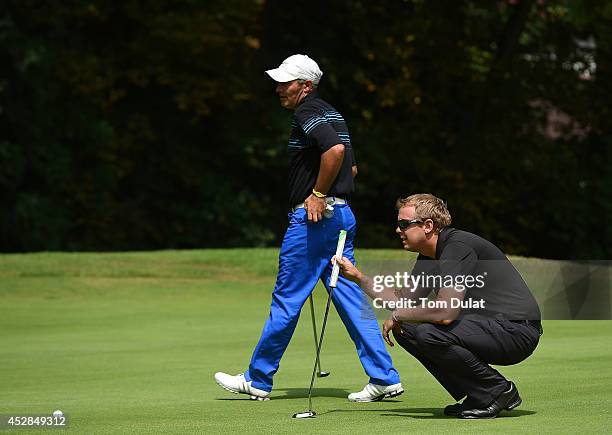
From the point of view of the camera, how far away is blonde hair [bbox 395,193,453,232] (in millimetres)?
6492

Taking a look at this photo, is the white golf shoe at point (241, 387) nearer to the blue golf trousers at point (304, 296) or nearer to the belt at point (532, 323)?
the blue golf trousers at point (304, 296)

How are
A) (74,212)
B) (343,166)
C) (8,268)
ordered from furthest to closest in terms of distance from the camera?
(74,212) < (8,268) < (343,166)

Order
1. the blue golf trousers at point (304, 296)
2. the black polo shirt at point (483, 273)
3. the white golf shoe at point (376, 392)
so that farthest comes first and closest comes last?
1. the blue golf trousers at point (304, 296)
2. the white golf shoe at point (376, 392)
3. the black polo shirt at point (483, 273)

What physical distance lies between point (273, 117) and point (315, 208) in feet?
64.3

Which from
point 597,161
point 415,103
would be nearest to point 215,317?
point 415,103

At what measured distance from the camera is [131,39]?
2675 centimetres

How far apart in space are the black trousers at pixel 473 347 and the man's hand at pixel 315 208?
116cm

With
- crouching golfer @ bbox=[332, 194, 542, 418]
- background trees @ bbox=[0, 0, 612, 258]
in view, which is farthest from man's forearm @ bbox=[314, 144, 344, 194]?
background trees @ bbox=[0, 0, 612, 258]

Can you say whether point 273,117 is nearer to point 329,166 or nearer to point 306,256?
point 306,256

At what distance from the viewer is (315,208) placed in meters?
7.44

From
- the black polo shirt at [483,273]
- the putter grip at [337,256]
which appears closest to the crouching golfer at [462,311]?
the black polo shirt at [483,273]

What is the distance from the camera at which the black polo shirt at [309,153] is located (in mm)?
7480

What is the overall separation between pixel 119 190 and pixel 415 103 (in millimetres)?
6555

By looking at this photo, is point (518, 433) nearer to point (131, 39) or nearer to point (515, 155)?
point (131, 39)
